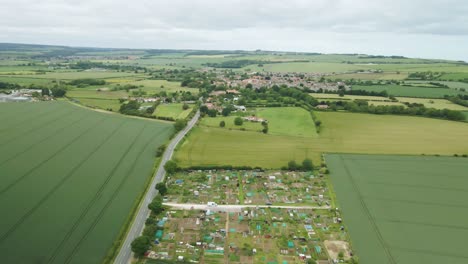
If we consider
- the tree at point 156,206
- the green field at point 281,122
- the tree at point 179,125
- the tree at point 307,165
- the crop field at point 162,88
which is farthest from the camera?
the crop field at point 162,88

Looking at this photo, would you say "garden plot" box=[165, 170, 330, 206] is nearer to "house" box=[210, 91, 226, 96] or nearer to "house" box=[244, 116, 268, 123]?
"house" box=[244, 116, 268, 123]

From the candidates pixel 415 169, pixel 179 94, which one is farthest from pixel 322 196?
pixel 179 94

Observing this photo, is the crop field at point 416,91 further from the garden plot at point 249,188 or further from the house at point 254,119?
the garden plot at point 249,188

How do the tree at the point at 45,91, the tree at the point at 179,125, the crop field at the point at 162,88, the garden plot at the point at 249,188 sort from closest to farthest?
the garden plot at the point at 249,188 → the tree at the point at 179,125 → the tree at the point at 45,91 → the crop field at the point at 162,88

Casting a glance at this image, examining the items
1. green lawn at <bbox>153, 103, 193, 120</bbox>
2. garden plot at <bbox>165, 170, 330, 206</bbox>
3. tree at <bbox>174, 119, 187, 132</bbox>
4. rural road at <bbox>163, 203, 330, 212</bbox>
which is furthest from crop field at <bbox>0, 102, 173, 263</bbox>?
green lawn at <bbox>153, 103, 193, 120</bbox>

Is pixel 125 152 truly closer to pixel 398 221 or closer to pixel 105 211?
pixel 105 211

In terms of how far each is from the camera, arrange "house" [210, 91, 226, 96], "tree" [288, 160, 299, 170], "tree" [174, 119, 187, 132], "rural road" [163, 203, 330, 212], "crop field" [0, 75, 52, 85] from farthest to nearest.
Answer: "crop field" [0, 75, 52, 85], "house" [210, 91, 226, 96], "tree" [174, 119, 187, 132], "tree" [288, 160, 299, 170], "rural road" [163, 203, 330, 212]

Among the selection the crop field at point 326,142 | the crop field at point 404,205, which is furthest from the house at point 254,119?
the crop field at point 404,205
